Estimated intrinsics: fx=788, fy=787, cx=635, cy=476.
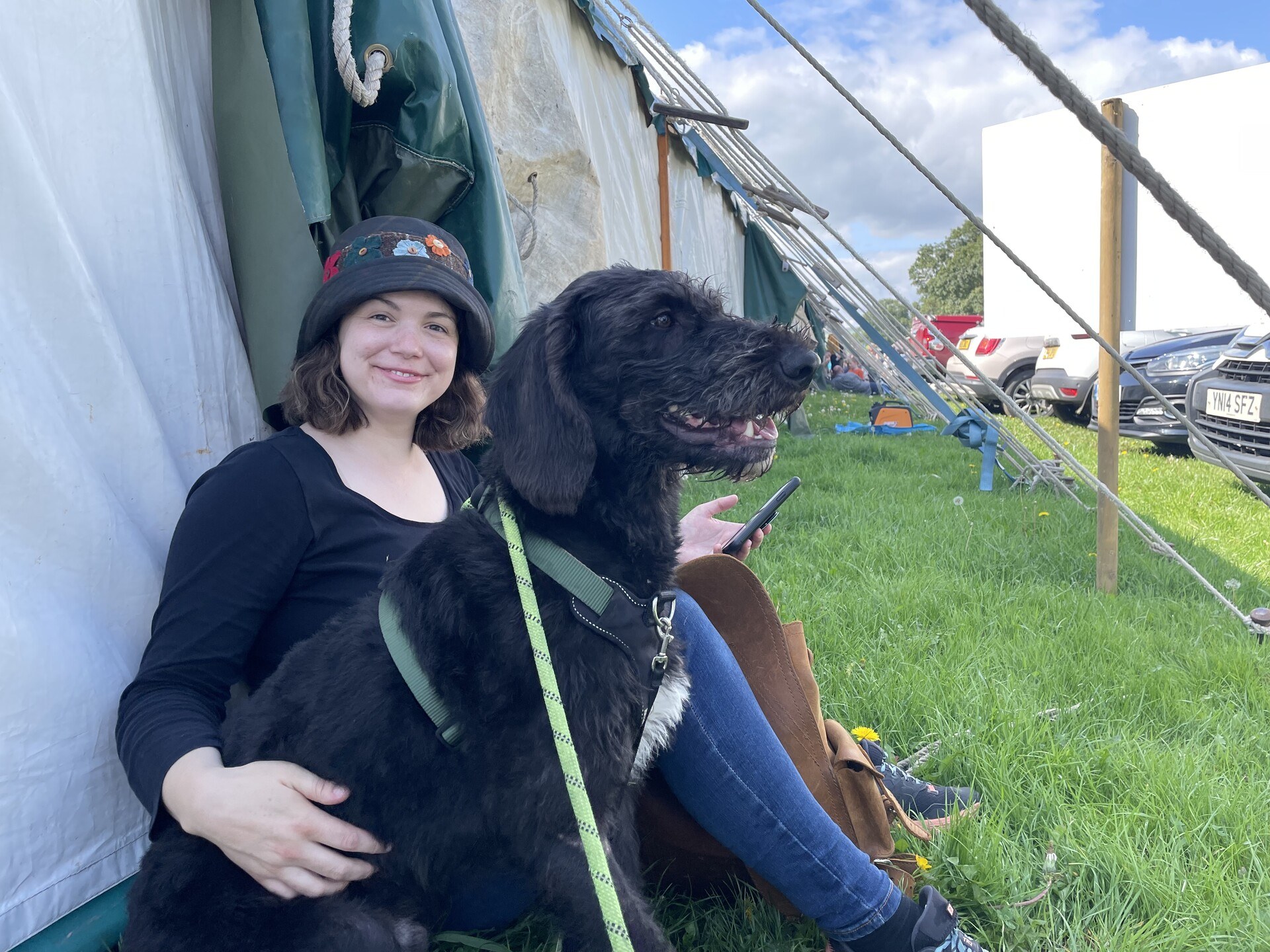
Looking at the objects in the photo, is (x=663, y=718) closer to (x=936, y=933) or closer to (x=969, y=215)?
(x=936, y=933)

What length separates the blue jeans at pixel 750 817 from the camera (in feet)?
5.42

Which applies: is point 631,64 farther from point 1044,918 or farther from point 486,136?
point 1044,918

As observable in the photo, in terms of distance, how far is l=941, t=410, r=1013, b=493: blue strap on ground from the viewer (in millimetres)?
6773

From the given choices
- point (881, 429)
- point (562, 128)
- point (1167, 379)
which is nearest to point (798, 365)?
point (562, 128)

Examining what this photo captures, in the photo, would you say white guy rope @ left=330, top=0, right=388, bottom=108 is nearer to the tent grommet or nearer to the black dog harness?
the tent grommet

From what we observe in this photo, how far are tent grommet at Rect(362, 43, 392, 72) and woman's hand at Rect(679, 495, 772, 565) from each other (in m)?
1.54

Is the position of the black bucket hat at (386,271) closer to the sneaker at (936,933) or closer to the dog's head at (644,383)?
the dog's head at (644,383)

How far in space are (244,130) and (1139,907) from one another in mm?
3005

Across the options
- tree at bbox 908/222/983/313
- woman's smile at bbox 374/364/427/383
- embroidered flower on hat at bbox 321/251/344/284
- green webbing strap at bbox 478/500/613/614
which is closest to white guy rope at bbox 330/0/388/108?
embroidered flower on hat at bbox 321/251/344/284

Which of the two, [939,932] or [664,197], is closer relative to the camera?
[939,932]

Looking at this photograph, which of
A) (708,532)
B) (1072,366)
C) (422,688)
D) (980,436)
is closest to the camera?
(422,688)

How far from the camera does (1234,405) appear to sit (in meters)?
6.21

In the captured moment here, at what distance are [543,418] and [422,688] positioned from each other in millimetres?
581

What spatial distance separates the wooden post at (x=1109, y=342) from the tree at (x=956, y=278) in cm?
6127
